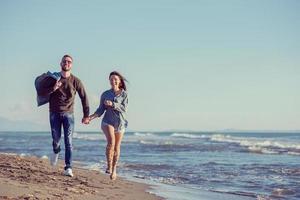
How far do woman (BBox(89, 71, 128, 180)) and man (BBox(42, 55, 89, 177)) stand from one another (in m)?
0.31

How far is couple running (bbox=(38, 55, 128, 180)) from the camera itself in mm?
7598

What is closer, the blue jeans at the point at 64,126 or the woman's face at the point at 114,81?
the woman's face at the point at 114,81

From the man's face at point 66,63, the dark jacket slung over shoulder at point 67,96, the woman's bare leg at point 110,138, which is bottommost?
the woman's bare leg at point 110,138

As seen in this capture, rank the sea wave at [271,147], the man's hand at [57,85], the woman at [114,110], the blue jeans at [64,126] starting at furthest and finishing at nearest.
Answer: the sea wave at [271,147], the blue jeans at [64,126], the woman at [114,110], the man's hand at [57,85]

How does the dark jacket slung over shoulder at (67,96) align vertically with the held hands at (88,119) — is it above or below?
above

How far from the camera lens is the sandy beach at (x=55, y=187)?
236 inches

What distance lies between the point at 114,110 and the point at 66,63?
1086 mm

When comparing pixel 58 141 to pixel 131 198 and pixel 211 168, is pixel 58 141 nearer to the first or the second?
pixel 131 198

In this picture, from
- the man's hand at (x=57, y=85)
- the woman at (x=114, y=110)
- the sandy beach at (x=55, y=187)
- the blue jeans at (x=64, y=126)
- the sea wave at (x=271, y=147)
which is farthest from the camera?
the sea wave at (x=271, y=147)

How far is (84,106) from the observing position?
7.78 meters

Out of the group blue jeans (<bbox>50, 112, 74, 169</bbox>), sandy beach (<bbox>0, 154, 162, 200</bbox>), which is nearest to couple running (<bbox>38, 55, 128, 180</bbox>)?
blue jeans (<bbox>50, 112, 74, 169</bbox>)

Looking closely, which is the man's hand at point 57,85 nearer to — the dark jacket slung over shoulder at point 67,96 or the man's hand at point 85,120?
the dark jacket slung over shoulder at point 67,96

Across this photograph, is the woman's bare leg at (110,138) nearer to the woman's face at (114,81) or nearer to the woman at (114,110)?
the woman at (114,110)

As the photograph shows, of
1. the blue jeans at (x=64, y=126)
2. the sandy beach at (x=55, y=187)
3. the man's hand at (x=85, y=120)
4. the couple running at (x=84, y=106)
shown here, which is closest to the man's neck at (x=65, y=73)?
the couple running at (x=84, y=106)
